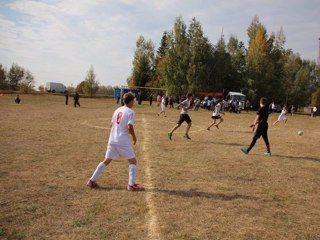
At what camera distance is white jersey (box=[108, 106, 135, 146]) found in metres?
7.03

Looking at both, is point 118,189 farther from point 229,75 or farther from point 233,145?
point 229,75

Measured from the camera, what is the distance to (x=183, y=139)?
15016 millimetres

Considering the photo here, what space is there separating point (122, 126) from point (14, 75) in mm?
89327

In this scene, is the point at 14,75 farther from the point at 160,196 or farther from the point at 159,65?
the point at 160,196

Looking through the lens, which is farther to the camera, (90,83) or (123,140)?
(90,83)

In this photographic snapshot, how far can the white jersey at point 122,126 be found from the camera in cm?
703

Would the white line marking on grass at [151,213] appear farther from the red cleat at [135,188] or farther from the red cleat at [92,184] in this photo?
the red cleat at [92,184]

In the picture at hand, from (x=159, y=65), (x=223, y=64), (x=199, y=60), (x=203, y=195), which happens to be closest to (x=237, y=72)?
(x=223, y=64)

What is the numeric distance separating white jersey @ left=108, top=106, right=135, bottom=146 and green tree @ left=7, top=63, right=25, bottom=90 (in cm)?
8693

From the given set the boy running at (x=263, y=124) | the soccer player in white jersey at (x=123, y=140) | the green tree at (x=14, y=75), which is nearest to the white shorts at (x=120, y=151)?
the soccer player in white jersey at (x=123, y=140)

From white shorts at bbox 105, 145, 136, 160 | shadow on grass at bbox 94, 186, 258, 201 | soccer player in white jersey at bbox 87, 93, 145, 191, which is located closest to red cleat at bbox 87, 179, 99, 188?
soccer player in white jersey at bbox 87, 93, 145, 191

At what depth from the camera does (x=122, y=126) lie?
7.07 m

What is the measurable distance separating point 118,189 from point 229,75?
5748cm

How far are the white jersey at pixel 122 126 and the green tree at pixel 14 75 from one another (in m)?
86.9
